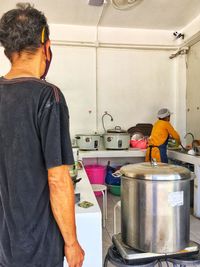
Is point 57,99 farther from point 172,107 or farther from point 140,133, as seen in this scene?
point 172,107

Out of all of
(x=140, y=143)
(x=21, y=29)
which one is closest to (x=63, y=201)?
(x=21, y=29)

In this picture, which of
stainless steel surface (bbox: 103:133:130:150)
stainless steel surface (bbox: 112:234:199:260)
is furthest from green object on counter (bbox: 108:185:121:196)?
stainless steel surface (bbox: 112:234:199:260)

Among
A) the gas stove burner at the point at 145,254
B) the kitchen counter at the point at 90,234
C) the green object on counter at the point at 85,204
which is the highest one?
the green object on counter at the point at 85,204

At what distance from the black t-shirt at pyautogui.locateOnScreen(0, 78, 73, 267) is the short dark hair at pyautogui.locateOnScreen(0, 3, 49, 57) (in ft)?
0.44

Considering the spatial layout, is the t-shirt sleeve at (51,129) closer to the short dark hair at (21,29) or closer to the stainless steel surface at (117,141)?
the short dark hair at (21,29)

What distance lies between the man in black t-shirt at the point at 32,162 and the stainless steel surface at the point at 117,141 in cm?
350

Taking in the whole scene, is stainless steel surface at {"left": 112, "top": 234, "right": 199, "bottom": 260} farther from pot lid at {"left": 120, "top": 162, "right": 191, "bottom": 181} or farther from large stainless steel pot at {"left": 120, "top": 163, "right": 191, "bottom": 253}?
pot lid at {"left": 120, "top": 162, "right": 191, "bottom": 181}

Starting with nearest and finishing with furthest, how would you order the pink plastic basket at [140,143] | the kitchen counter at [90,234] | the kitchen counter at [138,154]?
the kitchen counter at [90,234] < the kitchen counter at [138,154] < the pink plastic basket at [140,143]

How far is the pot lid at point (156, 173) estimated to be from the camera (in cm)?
113

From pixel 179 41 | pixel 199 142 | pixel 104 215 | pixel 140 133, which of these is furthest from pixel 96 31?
pixel 104 215

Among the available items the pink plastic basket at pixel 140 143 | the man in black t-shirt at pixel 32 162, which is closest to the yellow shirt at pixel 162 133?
the pink plastic basket at pixel 140 143

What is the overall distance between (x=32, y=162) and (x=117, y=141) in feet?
11.7

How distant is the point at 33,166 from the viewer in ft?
3.01

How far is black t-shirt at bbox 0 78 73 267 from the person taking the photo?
0.89 m
